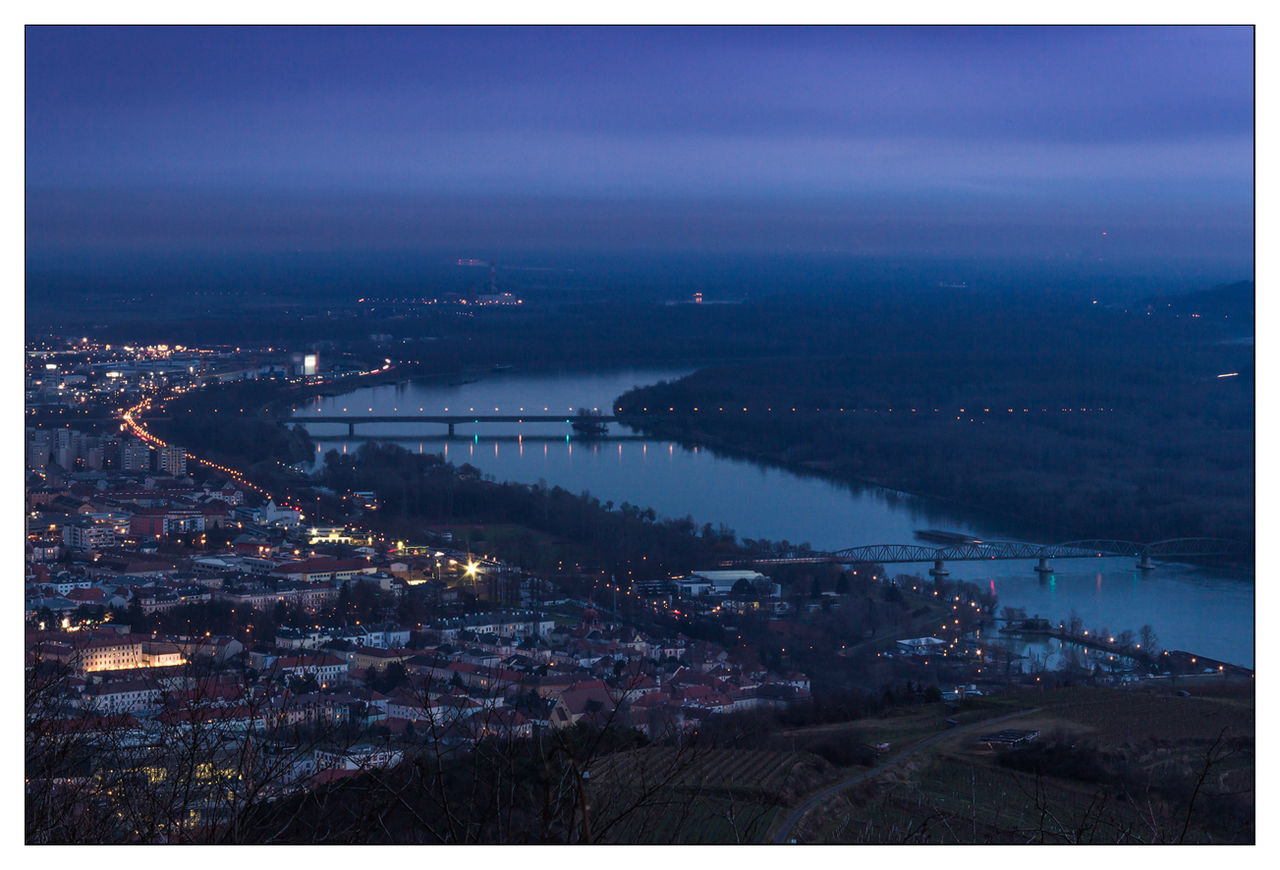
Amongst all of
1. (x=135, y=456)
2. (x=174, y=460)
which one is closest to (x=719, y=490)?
(x=174, y=460)

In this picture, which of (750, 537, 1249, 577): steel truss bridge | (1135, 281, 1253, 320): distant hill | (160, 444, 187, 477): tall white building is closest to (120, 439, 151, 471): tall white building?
(160, 444, 187, 477): tall white building

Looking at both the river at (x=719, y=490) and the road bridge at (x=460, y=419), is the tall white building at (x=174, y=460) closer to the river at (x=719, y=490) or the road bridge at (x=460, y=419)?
the road bridge at (x=460, y=419)

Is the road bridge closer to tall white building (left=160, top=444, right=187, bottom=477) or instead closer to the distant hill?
tall white building (left=160, top=444, right=187, bottom=477)

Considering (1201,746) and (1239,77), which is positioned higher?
(1239,77)
